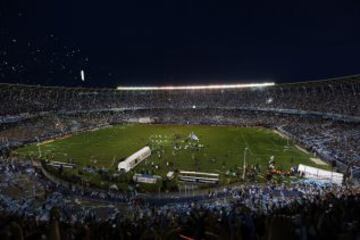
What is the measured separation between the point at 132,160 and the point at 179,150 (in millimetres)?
12085

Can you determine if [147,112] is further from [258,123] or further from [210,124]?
[258,123]

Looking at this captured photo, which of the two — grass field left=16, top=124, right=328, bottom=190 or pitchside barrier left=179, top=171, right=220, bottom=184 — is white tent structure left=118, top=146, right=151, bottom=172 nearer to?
grass field left=16, top=124, right=328, bottom=190

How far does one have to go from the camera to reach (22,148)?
174 feet

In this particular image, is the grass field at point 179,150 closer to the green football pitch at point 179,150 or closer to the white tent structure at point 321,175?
the green football pitch at point 179,150

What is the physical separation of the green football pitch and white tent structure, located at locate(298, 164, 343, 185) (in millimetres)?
3805

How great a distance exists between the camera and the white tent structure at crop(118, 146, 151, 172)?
36.3 meters

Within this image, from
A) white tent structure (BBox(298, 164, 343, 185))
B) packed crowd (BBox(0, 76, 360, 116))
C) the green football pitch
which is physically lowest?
the green football pitch

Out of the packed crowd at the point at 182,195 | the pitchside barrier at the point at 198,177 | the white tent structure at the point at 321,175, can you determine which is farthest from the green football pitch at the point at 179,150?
the packed crowd at the point at 182,195

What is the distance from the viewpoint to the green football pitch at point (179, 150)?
39469 millimetres

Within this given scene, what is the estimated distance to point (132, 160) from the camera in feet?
124

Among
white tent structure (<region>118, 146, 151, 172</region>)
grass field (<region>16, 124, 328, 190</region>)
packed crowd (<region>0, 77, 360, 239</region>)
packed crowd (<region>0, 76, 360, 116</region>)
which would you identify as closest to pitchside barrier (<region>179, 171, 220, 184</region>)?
grass field (<region>16, 124, 328, 190</region>)

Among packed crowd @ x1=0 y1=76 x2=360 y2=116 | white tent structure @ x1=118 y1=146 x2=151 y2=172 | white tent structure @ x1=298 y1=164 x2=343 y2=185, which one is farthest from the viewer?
packed crowd @ x1=0 y1=76 x2=360 y2=116

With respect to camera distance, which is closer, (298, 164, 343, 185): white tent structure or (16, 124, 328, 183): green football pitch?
(298, 164, 343, 185): white tent structure

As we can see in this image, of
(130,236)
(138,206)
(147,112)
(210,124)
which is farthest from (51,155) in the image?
(147,112)
